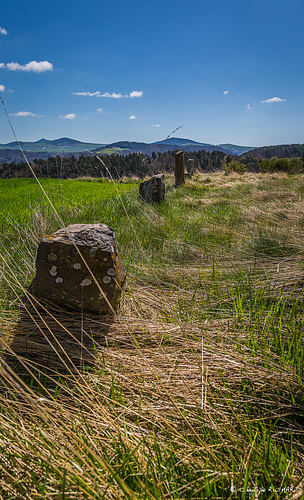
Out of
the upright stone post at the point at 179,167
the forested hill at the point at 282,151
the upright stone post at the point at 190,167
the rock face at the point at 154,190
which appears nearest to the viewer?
the rock face at the point at 154,190

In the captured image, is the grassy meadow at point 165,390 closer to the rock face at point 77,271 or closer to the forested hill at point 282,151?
the rock face at point 77,271

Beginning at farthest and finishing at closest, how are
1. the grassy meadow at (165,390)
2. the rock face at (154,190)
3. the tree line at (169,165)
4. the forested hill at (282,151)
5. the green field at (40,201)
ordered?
the forested hill at (282,151)
the tree line at (169,165)
the rock face at (154,190)
the green field at (40,201)
the grassy meadow at (165,390)

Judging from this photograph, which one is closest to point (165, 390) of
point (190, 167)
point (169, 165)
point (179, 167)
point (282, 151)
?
point (179, 167)

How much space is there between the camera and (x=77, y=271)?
216cm

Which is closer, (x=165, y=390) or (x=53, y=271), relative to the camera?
(x=165, y=390)

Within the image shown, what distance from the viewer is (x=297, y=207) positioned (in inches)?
196

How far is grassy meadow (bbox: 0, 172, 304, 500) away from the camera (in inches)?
39.5

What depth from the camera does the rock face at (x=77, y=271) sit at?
7.10 ft

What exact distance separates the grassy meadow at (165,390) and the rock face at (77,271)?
16 centimetres

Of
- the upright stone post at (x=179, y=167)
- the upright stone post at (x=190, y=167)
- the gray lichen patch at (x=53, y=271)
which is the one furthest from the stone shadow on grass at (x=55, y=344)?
the upright stone post at (x=190, y=167)

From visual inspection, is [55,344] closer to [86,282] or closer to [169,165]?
[86,282]

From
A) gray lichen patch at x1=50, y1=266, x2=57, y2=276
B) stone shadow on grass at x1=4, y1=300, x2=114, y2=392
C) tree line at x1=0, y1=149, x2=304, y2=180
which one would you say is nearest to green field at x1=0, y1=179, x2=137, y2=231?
gray lichen patch at x1=50, y1=266, x2=57, y2=276

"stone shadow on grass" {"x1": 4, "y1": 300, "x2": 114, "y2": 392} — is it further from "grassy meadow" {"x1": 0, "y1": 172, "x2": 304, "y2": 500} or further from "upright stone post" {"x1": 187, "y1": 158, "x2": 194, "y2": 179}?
"upright stone post" {"x1": 187, "y1": 158, "x2": 194, "y2": 179}

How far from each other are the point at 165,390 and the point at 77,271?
134 centimetres
